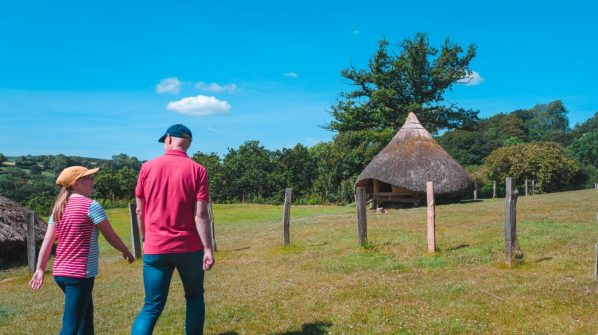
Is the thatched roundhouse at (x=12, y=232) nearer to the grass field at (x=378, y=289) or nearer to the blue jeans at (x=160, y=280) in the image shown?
the grass field at (x=378, y=289)

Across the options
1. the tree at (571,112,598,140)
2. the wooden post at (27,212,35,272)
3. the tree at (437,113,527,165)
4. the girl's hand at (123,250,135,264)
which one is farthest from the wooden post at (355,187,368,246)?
the tree at (571,112,598,140)

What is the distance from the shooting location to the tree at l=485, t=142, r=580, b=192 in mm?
43625

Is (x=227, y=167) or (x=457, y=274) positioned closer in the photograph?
(x=457, y=274)

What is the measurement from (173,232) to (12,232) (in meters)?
14.7

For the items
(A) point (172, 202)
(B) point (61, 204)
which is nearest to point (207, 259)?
(A) point (172, 202)

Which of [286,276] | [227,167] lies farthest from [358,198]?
[227,167]

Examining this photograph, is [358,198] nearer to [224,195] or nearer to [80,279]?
[80,279]

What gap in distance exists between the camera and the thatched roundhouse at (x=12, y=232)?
53.9ft

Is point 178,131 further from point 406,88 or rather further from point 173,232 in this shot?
point 406,88

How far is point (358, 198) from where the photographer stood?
42.2 ft

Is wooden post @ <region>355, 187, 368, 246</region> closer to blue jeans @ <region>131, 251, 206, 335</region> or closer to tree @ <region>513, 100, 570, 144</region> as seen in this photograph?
blue jeans @ <region>131, 251, 206, 335</region>

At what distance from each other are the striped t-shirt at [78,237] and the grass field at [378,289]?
203 cm

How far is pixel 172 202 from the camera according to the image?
16.2ft

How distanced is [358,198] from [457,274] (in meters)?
4.03
